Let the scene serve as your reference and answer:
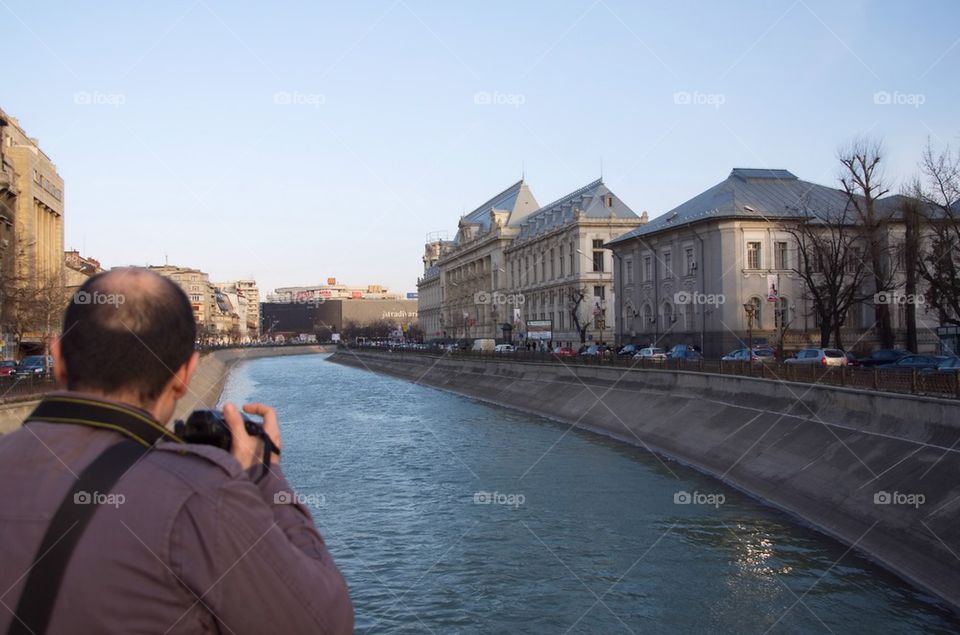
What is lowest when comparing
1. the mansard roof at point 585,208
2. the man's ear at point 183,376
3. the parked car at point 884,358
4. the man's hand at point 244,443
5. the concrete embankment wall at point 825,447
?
the concrete embankment wall at point 825,447

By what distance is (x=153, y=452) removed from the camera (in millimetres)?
2275

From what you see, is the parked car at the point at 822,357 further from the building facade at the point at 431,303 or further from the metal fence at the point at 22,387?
the building facade at the point at 431,303

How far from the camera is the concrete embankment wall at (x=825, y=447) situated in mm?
16812

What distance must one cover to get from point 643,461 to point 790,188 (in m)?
37.4

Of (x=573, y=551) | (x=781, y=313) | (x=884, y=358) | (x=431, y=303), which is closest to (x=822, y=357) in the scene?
(x=884, y=358)

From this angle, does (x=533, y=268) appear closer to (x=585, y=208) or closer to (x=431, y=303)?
(x=585, y=208)

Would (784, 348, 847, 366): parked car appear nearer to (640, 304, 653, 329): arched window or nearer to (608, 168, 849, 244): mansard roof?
(608, 168, 849, 244): mansard roof

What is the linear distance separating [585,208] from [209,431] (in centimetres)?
8711

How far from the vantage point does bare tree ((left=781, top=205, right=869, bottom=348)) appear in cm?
4478

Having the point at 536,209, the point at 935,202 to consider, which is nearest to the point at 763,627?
the point at 935,202

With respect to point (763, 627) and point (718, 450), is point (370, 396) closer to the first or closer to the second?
point (718, 450)

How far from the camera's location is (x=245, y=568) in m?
2.21

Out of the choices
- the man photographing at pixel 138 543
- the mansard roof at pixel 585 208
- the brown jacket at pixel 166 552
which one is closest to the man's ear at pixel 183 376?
the man photographing at pixel 138 543

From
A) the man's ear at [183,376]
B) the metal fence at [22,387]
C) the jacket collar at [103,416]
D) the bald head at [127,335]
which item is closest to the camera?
the jacket collar at [103,416]
